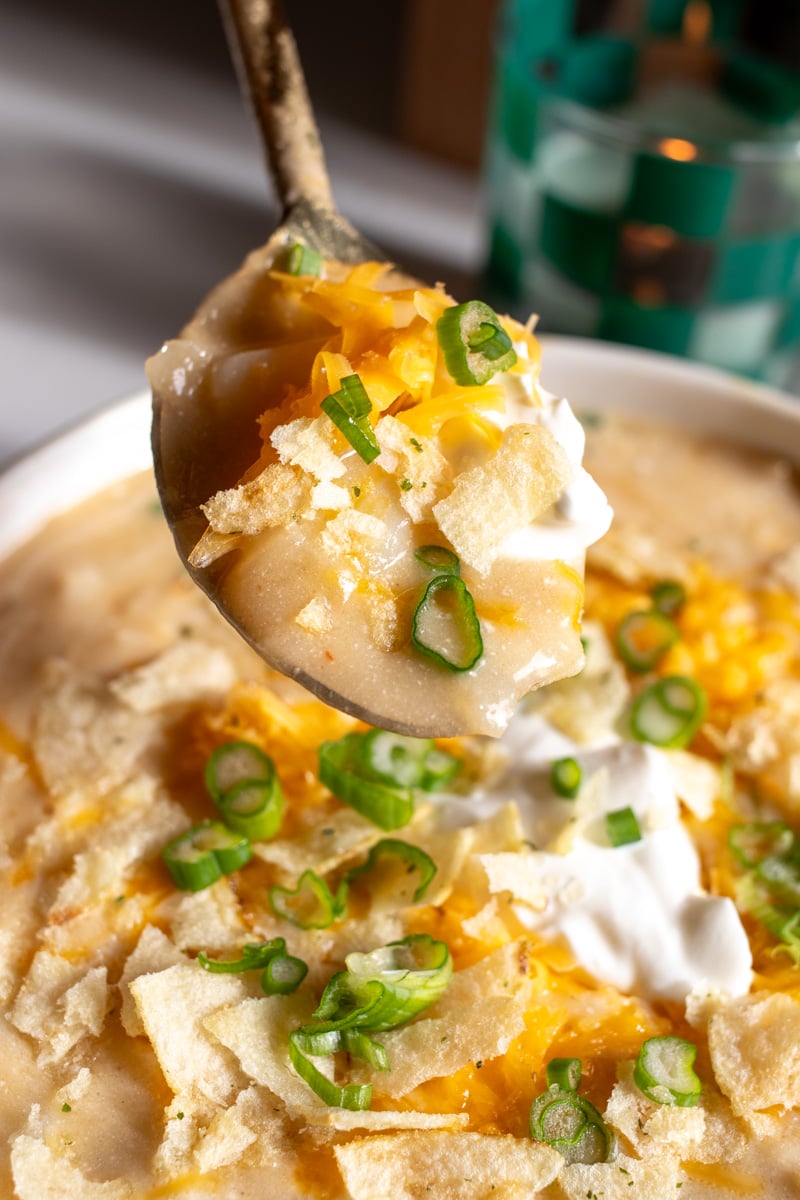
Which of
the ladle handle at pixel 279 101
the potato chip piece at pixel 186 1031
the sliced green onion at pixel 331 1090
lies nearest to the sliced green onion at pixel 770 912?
the sliced green onion at pixel 331 1090

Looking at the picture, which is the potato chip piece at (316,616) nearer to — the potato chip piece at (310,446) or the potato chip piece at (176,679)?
the potato chip piece at (310,446)

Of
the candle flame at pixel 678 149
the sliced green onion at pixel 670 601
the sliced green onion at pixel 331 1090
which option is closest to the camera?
the sliced green onion at pixel 331 1090

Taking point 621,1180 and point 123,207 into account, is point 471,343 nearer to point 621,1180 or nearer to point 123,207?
point 621,1180

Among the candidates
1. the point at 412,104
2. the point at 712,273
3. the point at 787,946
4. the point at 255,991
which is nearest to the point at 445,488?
the point at 255,991

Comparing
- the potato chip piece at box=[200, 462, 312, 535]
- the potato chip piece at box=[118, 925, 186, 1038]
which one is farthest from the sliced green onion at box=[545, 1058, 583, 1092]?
the potato chip piece at box=[200, 462, 312, 535]

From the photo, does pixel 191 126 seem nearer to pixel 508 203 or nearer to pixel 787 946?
pixel 508 203
